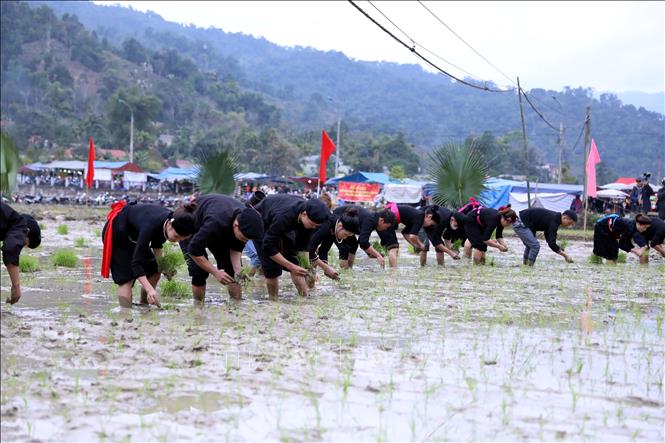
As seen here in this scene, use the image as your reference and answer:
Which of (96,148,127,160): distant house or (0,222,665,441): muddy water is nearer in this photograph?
(0,222,665,441): muddy water

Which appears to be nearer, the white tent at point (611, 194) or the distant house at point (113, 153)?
the white tent at point (611, 194)

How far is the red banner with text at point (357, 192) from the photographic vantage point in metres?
43.3

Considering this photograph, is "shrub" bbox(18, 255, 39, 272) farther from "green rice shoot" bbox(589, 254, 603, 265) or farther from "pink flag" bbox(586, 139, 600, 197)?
"pink flag" bbox(586, 139, 600, 197)

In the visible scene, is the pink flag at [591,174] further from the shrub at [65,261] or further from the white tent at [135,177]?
the white tent at [135,177]

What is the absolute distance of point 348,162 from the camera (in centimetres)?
7600

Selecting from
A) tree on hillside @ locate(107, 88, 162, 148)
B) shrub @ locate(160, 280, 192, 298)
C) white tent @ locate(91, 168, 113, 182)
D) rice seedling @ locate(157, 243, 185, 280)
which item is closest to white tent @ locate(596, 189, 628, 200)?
white tent @ locate(91, 168, 113, 182)

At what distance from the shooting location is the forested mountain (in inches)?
3132

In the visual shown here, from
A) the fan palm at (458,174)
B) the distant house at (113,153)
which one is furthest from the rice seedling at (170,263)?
the distant house at (113,153)

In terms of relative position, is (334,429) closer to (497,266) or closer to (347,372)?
(347,372)

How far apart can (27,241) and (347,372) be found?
3905 millimetres

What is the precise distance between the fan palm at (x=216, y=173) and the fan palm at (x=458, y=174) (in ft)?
17.3

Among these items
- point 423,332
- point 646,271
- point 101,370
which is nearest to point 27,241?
point 101,370

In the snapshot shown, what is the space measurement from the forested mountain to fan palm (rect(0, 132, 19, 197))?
178ft

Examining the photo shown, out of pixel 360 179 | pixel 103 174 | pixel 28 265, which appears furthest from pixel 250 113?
pixel 28 265
